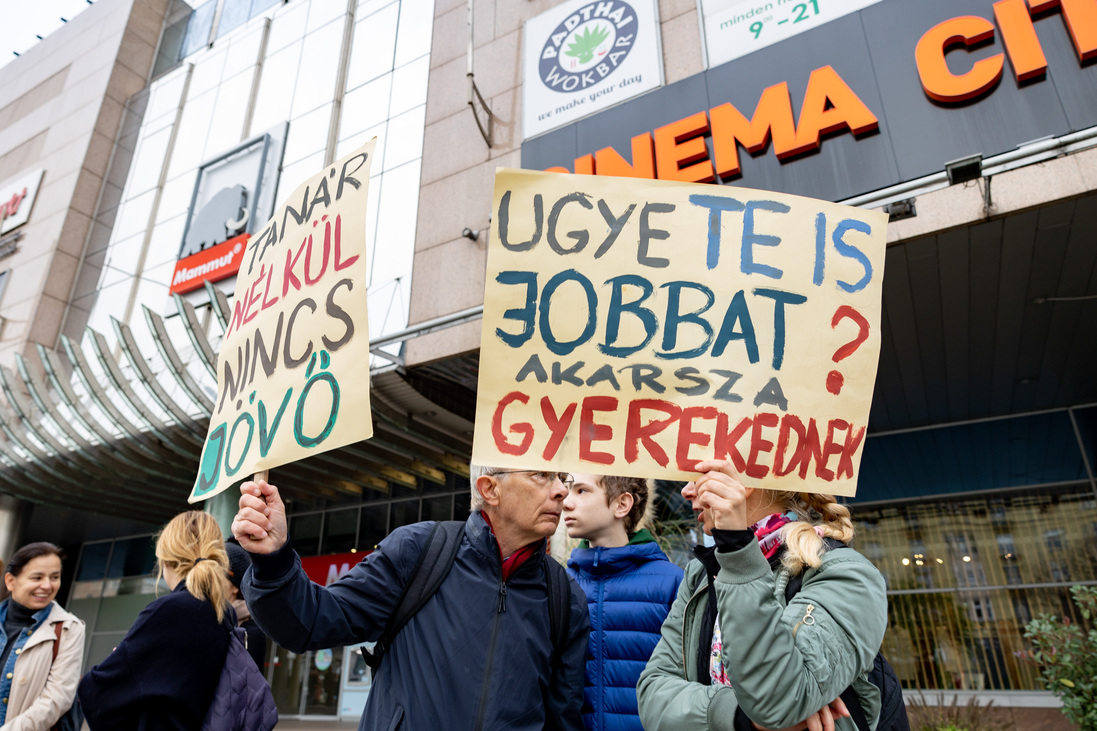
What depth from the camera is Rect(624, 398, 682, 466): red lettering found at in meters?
1.87

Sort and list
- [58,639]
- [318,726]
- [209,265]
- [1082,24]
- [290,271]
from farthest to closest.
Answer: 1. [209,265]
2. [318,726]
3. [1082,24]
4. [58,639]
5. [290,271]

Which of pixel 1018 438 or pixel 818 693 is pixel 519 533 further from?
pixel 1018 438

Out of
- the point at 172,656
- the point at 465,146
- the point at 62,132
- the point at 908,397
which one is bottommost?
the point at 172,656

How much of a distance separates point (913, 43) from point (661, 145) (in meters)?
2.55

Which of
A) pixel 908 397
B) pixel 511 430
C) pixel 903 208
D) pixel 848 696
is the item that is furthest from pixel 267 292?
pixel 908 397

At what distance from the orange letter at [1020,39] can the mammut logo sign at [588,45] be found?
4.11m

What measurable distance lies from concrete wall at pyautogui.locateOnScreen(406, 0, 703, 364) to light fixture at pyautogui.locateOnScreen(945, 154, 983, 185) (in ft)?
11.5

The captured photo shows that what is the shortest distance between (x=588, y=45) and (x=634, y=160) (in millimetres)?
2458

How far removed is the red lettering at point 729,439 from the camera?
5.98ft

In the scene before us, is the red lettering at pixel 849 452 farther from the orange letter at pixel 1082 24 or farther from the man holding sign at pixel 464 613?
the orange letter at pixel 1082 24

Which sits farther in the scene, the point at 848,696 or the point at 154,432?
the point at 154,432

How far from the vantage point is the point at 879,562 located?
950cm

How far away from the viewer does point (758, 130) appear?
23.6ft

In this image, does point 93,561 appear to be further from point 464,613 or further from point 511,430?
point 511,430
